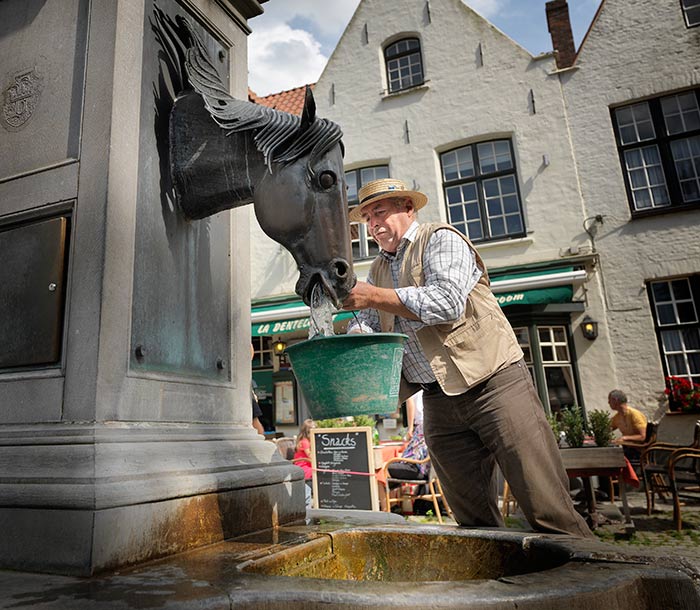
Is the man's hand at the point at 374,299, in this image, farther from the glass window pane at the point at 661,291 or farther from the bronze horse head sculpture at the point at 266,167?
the glass window pane at the point at 661,291


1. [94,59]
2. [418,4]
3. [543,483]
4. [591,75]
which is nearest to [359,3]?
[418,4]

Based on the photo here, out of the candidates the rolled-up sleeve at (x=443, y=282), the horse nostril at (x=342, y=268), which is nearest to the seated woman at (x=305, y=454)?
the rolled-up sleeve at (x=443, y=282)

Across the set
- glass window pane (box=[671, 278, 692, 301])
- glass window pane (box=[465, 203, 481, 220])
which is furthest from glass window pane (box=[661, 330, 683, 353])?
glass window pane (box=[465, 203, 481, 220])

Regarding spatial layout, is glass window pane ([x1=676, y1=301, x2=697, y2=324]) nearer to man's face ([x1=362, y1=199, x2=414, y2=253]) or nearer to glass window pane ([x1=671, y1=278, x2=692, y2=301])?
glass window pane ([x1=671, y1=278, x2=692, y2=301])

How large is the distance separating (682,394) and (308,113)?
8.63 meters

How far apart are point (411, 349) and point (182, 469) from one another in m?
1.04

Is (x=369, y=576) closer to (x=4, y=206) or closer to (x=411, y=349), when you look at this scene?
(x=411, y=349)

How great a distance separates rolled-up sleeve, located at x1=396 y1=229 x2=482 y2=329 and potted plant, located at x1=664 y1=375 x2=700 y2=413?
768cm

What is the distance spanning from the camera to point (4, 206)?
1.90 metres

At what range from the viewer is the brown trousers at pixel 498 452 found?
192 cm

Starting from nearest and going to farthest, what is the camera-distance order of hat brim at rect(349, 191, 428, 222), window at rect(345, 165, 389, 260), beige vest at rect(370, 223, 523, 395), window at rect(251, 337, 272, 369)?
beige vest at rect(370, 223, 523, 395) < hat brim at rect(349, 191, 428, 222) < window at rect(345, 165, 389, 260) < window at rect(251, 337, 272, 369)

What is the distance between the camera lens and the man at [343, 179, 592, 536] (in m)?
1.93

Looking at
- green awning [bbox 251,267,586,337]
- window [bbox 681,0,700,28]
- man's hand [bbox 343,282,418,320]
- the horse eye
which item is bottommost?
man's hand [bbox 343,282,418,320]

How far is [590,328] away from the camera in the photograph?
348 inches
